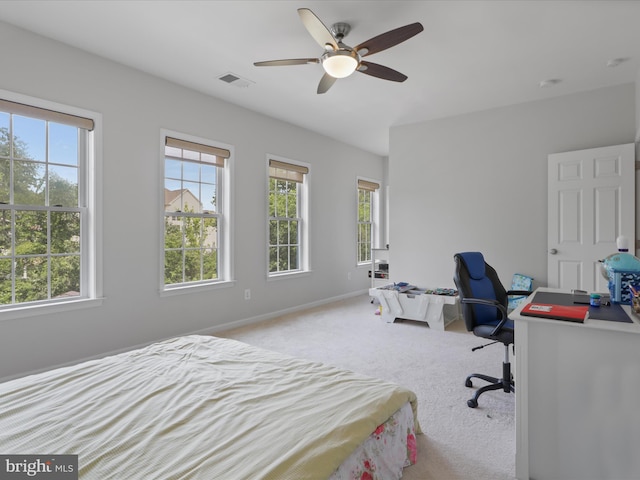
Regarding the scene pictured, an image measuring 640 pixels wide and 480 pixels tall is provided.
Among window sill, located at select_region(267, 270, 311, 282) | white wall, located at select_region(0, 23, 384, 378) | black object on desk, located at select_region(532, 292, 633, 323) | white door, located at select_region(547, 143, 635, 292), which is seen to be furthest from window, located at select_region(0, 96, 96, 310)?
white door, located at select_region(547, 143, 635, 292)

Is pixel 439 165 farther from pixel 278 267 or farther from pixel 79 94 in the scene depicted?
pixel 79 94

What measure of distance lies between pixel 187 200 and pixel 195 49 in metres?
1.61

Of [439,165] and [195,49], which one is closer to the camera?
[195,49]

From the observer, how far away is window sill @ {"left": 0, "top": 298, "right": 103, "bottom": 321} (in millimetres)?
2712

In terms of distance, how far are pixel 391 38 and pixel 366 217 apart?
4935 mm

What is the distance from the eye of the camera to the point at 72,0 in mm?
2445

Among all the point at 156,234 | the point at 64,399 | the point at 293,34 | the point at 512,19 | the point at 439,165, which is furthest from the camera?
the point at 439,165

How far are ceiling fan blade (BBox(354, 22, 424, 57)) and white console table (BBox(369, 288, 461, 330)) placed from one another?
9.82ft

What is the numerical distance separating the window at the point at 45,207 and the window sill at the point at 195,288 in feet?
2.29

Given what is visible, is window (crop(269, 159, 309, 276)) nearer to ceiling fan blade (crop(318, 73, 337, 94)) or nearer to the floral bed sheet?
ceiling fan blade (crop(318, 73, 337, 94))

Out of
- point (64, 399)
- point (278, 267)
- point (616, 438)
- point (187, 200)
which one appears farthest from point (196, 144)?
point (616, 438)

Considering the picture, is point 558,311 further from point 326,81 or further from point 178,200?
point 178,200

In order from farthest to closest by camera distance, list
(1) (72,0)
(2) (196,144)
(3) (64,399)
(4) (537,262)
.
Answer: (4) (537,262)
(2) (196,144)
(1) (72,0)
(3) (64,399)

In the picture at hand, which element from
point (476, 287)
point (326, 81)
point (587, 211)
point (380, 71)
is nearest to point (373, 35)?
point (380, 71)
